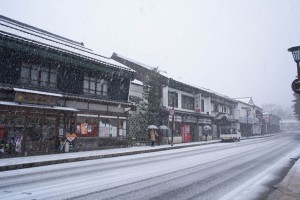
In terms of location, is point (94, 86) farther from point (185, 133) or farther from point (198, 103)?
point (198, 103)

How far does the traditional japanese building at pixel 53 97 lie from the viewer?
16781 millimetres

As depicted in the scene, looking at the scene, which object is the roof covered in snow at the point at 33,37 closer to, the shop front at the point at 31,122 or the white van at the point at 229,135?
the shop front at the point at 31,122

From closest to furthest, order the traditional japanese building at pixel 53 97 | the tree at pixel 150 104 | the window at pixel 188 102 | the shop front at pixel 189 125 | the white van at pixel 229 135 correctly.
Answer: the traditional japanese building at pixel 53 97 → the tree at pixel 150 104 → the shop front at pixel 189 125 → the white van at pixel 229 135 → the window at pixel 188 102

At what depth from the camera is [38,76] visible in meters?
19.1

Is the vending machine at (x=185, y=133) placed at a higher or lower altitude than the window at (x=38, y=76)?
lower

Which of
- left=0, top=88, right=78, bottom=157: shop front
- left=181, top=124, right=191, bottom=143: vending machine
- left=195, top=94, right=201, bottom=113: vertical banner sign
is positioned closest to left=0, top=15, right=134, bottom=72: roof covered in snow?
left=0, top=88, right=78, bottom=157: shop front

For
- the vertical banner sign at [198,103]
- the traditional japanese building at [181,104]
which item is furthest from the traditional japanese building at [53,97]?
the vertical banner sign at [198,103]

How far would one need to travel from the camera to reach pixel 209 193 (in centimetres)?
701

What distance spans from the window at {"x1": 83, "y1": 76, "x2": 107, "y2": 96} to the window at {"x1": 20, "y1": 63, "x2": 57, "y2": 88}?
3166mm

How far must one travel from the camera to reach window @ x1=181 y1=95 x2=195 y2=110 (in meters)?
37.9

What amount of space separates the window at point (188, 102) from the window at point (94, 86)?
1602 centimetres

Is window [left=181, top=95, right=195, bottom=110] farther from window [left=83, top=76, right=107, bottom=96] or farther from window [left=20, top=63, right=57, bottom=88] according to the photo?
window [left=20, top=63, right=57, bottom=88]

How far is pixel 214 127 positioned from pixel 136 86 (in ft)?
73.3

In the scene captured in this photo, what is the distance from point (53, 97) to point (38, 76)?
2.09 m
